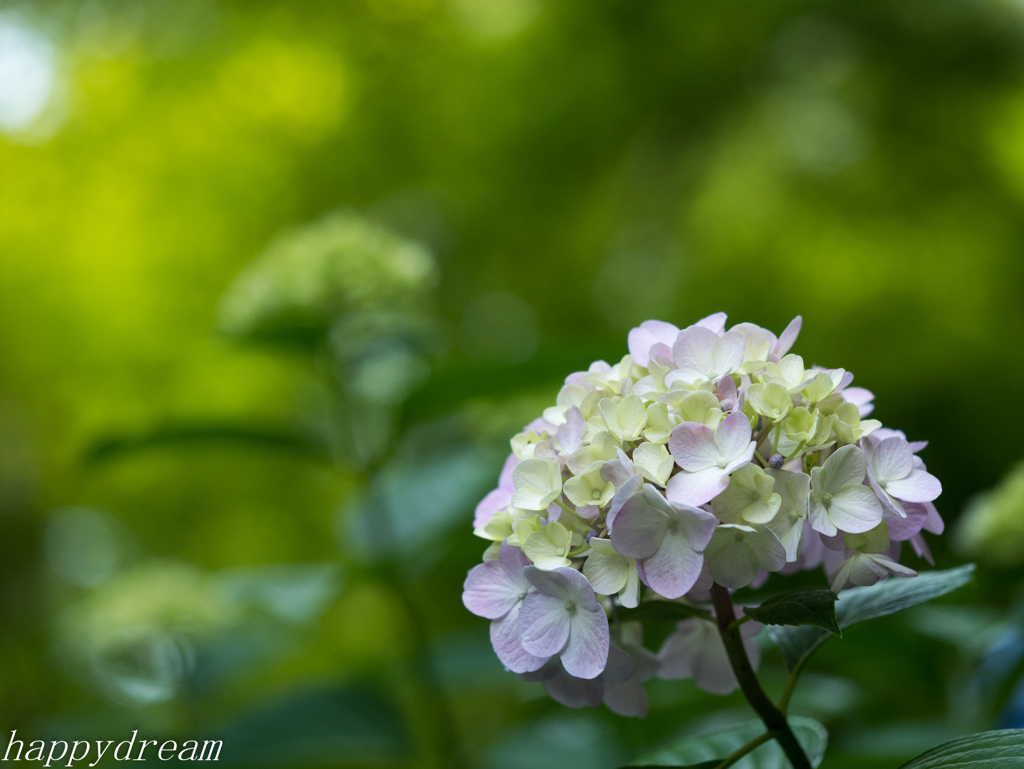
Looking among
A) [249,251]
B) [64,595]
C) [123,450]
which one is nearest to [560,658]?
[123,450]

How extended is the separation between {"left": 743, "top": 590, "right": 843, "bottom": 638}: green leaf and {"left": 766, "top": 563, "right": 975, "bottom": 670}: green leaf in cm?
9

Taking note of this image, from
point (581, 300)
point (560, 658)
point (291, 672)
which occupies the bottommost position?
point (560, 658)

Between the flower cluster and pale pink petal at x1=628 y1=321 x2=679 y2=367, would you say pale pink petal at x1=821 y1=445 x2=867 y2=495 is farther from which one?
pale pink petal at x1=628 y1=321 x2=679 y2=367

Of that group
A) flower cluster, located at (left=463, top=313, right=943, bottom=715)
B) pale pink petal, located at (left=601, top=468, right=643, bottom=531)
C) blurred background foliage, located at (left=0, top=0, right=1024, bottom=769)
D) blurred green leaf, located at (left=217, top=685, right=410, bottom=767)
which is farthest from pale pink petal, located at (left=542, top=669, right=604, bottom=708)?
blurred background foliage, located at (left=0, top=0, right=1024, bottom=769)

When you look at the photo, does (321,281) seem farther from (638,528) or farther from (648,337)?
(638,528)

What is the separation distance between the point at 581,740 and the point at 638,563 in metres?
0.90

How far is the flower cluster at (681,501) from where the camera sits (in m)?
0.37

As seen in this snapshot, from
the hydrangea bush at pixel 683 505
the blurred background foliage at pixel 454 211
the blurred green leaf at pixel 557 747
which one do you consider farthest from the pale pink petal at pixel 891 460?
the blurred background foliage at pixel 454 211

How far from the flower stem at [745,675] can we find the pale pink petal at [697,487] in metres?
0.07

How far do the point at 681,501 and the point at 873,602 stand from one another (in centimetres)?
19

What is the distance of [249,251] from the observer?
10.9 feet

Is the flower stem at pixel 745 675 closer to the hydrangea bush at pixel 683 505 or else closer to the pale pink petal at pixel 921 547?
the hydrangea bush at pixel 683 505

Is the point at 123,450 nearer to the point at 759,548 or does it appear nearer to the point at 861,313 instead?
the point at 759,548

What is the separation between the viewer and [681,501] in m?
0.36
